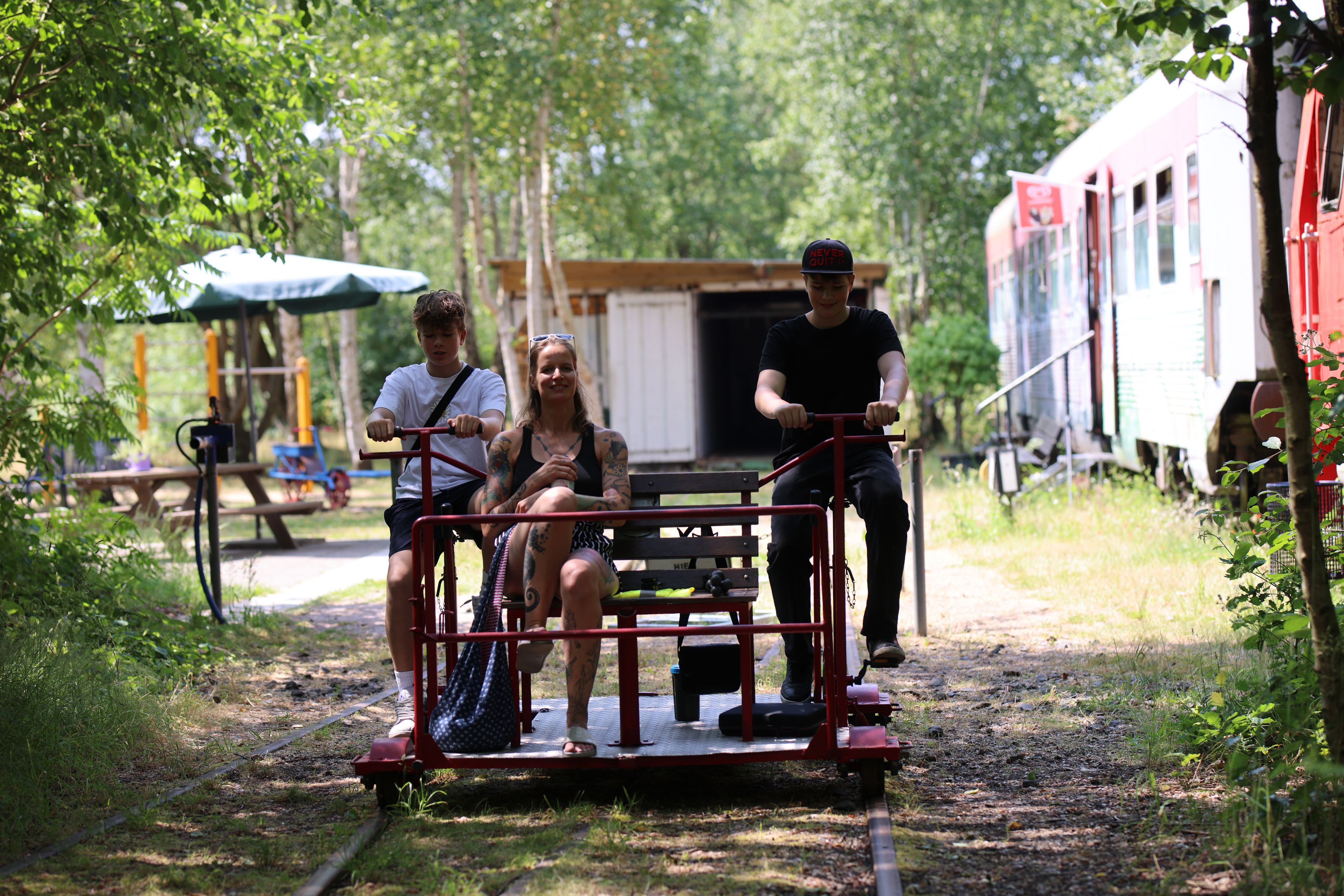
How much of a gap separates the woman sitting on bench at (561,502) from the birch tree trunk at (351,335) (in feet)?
56.8

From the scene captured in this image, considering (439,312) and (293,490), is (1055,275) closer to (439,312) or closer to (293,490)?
(293,490)

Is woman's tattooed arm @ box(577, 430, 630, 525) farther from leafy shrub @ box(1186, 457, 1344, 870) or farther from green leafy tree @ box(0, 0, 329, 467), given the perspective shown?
green leafy tree @ box(0, 0, 329, 467)

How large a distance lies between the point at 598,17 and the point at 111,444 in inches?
518

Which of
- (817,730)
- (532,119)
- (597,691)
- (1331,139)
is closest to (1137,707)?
(817,730)

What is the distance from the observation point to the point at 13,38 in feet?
21.3

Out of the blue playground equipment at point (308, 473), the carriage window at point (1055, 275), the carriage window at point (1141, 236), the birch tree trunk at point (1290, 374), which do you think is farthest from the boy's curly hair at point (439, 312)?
the carriage window at point (1055, 275)

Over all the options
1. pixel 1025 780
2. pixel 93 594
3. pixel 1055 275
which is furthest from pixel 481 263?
pixel 1025 780

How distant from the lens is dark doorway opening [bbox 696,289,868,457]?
808 inches

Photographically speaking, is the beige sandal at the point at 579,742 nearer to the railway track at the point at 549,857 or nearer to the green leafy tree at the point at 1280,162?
the railway track at the point at 549,857

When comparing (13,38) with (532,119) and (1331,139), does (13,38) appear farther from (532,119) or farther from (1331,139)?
(532,119)

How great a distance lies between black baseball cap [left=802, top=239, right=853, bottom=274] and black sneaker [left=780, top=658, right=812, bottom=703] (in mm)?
1491

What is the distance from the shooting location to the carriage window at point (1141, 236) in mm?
11984

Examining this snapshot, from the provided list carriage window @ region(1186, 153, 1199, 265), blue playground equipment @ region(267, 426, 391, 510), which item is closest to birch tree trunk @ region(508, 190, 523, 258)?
blue playground equipment @ region(267, 426, 391, 510)

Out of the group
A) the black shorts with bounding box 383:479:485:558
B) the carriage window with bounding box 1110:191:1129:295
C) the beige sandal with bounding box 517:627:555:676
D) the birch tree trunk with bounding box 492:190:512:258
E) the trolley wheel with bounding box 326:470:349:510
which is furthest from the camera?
the birch tree trunk with bounding box 492:190:512:258
